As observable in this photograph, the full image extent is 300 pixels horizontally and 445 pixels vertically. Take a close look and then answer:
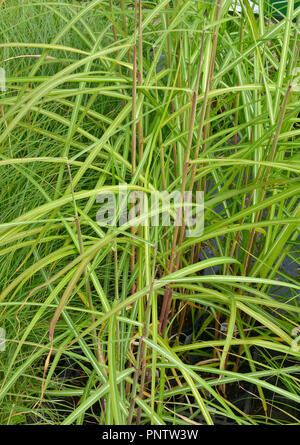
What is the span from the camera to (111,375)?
60 centimetres

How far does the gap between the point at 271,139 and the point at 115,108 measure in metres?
0.52

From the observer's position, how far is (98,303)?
3.21ft

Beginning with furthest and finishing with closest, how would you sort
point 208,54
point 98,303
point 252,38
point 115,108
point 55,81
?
point 115,108 < point 98,303 < point 252,38 < point 208,54 < point 55,81

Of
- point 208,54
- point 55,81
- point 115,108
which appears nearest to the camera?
point 55,81

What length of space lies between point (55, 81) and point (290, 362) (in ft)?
2.34

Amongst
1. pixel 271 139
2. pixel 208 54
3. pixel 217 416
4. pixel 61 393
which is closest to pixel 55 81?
pixel 208 54

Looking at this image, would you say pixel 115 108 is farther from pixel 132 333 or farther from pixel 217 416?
pixel 217 416

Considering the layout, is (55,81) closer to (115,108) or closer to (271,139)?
(271,139)

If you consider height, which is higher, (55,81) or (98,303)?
(55,81)

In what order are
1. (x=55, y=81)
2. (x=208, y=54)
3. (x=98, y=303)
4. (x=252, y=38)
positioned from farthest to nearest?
(x=98, y=303), (x=252, y=38), (x=208, y=54), (x=55, y=81)
